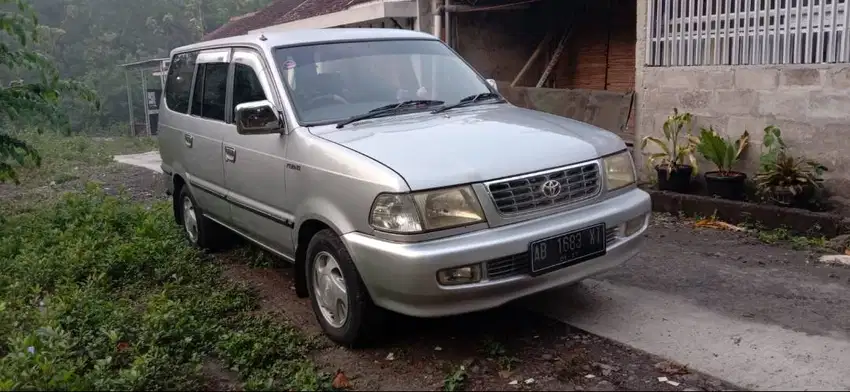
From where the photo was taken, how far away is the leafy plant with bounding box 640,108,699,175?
281 inches

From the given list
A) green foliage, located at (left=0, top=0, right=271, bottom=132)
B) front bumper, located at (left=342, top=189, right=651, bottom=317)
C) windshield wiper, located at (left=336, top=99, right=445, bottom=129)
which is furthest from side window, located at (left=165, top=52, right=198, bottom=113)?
green foliage, located at (left=0, top=0, right=271, bottom=132)

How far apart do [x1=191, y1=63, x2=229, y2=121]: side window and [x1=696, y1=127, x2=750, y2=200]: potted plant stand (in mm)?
4446

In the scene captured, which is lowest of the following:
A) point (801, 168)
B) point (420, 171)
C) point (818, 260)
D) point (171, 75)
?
point (818, 260)

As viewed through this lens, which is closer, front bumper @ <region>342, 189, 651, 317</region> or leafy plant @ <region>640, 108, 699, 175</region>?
front bumper @ <region>342, 189, 651, 317</region>

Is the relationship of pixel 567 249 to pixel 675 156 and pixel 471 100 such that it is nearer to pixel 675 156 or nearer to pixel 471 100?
pixel 471 100

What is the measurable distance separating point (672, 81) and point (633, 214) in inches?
154

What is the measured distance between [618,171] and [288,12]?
14343 mm

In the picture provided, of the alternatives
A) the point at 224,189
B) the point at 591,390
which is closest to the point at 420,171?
the point at 591,390

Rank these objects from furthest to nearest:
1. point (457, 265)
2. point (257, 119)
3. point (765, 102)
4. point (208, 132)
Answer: point (765, 102) < point (208, 132) < point (257, 119) < point (457, 265)

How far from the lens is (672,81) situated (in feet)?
24.4

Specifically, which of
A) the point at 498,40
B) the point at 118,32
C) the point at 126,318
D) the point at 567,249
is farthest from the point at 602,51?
the point at 118,32

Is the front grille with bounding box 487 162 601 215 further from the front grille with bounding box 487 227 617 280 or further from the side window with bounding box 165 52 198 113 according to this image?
the side window with bounding box 165 52 198 113

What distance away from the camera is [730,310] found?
14.1ft

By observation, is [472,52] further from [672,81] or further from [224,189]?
[224,189]
